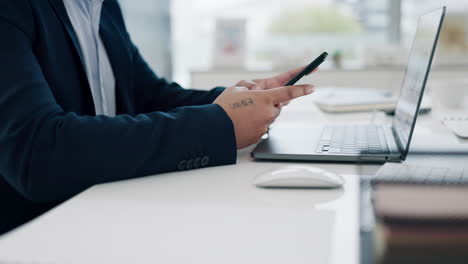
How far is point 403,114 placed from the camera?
1.09 metres

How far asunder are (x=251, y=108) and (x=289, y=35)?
261 centimetres

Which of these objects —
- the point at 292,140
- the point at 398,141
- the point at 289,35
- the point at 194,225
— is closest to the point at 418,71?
the point at 398,141

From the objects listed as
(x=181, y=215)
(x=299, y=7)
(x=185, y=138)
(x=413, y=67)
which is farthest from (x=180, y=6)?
(x=181, y=215)

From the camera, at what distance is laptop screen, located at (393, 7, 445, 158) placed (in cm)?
89

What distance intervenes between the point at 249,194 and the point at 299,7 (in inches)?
111

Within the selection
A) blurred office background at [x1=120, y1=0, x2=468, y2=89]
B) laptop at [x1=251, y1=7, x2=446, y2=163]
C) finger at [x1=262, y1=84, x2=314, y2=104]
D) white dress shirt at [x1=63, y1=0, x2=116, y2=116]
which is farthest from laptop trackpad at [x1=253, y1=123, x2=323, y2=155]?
blurred office background at [x1=120, y1=0, x2=468, y2=89]

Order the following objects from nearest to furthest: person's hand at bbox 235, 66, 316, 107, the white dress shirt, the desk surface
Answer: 1. the desk surface
2. the white dress shirt
3. person's hand at bbox 235, 66, 316, 107

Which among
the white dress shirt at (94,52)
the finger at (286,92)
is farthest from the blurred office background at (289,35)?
the finger at (286,92)

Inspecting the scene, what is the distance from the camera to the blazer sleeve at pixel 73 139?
74cm

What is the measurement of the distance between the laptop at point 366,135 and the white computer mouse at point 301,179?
0.17 m

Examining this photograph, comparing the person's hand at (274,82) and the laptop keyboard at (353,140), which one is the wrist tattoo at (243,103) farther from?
the person's hand at (274,82)

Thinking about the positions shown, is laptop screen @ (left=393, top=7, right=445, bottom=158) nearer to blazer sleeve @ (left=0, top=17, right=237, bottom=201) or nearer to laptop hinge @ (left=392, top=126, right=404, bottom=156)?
laptop hinge @ (left=392, top=126, right=404, bottom=156)

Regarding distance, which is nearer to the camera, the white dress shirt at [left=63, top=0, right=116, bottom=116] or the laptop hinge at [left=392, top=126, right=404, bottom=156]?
the laptop hinge at [left=392, top=126, right=404, bottom=156]

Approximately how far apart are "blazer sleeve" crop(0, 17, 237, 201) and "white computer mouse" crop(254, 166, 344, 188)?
15 centimetres
